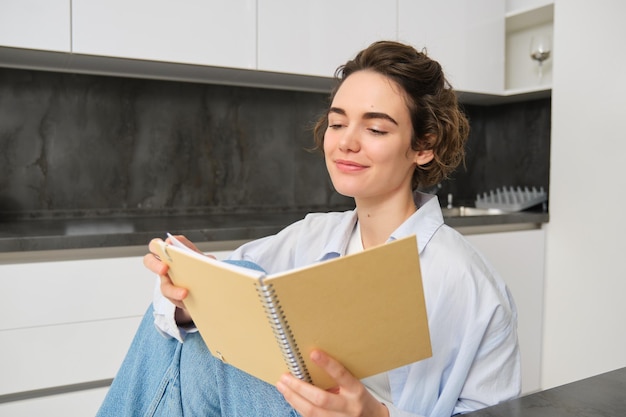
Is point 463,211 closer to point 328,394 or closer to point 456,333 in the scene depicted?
point 456,333

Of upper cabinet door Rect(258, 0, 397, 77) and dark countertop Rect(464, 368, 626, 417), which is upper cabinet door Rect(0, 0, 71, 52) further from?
dark countertop Rect(464, 368, 626, 417)

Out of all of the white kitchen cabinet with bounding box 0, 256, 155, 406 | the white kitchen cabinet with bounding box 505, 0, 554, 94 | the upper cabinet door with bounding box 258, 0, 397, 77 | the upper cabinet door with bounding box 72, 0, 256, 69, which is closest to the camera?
the white kitchen cabinet with bounding box 0, 256, 155, 406

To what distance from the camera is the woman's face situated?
1078mm

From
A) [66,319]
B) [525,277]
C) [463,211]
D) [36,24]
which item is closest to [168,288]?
[66,319]

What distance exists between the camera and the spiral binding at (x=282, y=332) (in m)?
0.61

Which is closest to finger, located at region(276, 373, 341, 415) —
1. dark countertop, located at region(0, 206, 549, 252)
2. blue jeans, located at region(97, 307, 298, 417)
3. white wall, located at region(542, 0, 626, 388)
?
blue jeans, located at region(97, 307, 298, 417)

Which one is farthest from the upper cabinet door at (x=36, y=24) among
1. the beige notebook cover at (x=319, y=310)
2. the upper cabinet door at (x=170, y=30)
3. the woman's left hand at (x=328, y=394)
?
the woman's left hand at (x=328, y=394)

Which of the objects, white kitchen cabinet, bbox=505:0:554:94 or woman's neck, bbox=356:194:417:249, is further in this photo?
white kitchen cabinet, bbox=505:0:554:94

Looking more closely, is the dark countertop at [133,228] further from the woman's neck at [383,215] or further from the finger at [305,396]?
the finger at [305,396]

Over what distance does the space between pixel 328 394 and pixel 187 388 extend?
0.99 feet

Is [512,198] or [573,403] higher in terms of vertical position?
[512,198]

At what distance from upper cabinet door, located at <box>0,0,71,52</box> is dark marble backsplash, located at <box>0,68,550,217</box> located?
39 cm

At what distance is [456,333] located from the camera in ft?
3.21

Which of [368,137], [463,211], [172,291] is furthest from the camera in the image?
[463,211]
